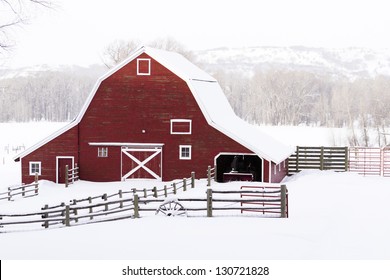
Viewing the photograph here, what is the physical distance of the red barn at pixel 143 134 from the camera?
35.6 meters

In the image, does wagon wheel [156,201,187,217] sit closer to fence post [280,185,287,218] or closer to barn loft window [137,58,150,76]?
fence post [280,185,287,218]

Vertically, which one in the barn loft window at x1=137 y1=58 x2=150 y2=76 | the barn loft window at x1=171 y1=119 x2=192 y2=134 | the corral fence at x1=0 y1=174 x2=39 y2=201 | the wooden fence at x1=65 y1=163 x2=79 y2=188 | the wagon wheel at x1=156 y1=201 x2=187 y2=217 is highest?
the barn loft window at x1=137 y1=58 x2=150 y2=76

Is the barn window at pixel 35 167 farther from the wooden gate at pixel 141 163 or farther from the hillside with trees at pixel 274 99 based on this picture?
the hillside with trees at pixel 274 99

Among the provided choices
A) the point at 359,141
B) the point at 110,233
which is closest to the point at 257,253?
the point at 110,233

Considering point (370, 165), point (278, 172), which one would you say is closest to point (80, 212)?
point (278, 172)

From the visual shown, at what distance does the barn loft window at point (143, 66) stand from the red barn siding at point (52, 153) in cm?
467

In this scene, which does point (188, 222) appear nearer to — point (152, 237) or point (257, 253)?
point (152, 237)

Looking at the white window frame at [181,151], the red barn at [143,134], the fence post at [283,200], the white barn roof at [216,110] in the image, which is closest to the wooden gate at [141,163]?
the red barn at [143,134]

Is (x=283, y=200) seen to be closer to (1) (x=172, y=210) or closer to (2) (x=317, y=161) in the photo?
(1) (x=172, y=210)

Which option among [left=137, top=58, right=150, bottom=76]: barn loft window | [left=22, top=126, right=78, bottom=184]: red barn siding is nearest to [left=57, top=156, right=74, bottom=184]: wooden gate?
[left=22, top=126, right=78, bottom=184]: red barn siding

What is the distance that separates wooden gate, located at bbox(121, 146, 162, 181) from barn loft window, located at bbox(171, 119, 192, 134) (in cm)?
Answer: 132

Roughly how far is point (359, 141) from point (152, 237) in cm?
6029

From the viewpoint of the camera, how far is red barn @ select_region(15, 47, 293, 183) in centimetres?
3562

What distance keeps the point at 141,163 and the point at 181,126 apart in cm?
296
